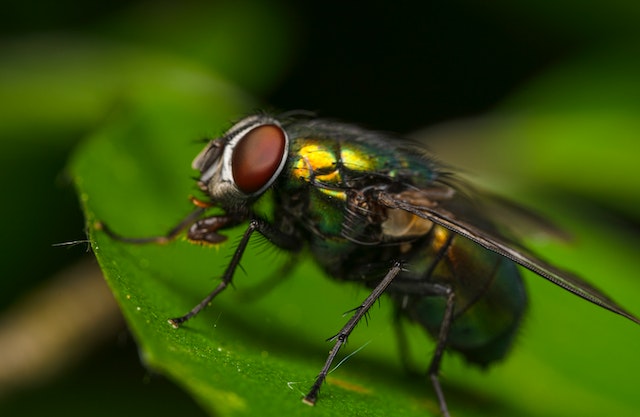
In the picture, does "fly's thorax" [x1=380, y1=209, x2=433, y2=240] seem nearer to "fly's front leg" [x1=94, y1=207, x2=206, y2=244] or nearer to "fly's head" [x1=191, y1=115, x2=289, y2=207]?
"fly's head" [x1=191, y1=115, x2=289, y2=207]

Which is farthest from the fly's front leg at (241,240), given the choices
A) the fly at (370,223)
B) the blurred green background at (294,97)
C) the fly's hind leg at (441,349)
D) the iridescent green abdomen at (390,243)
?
the fly's hind leg at (441,349)

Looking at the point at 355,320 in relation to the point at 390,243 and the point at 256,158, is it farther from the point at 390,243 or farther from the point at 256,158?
the point at 256,158

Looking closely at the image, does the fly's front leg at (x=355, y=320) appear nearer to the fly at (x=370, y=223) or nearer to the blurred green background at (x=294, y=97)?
the fly at (x=370, y=223)

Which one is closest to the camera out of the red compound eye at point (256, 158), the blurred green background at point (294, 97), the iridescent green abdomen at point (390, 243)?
the red compound eye at point (256, 158)

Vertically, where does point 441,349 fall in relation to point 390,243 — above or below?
below

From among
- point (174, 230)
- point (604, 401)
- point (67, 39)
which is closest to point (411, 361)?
point (604, 401)

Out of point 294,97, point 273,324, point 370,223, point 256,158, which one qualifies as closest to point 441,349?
point 370,223
